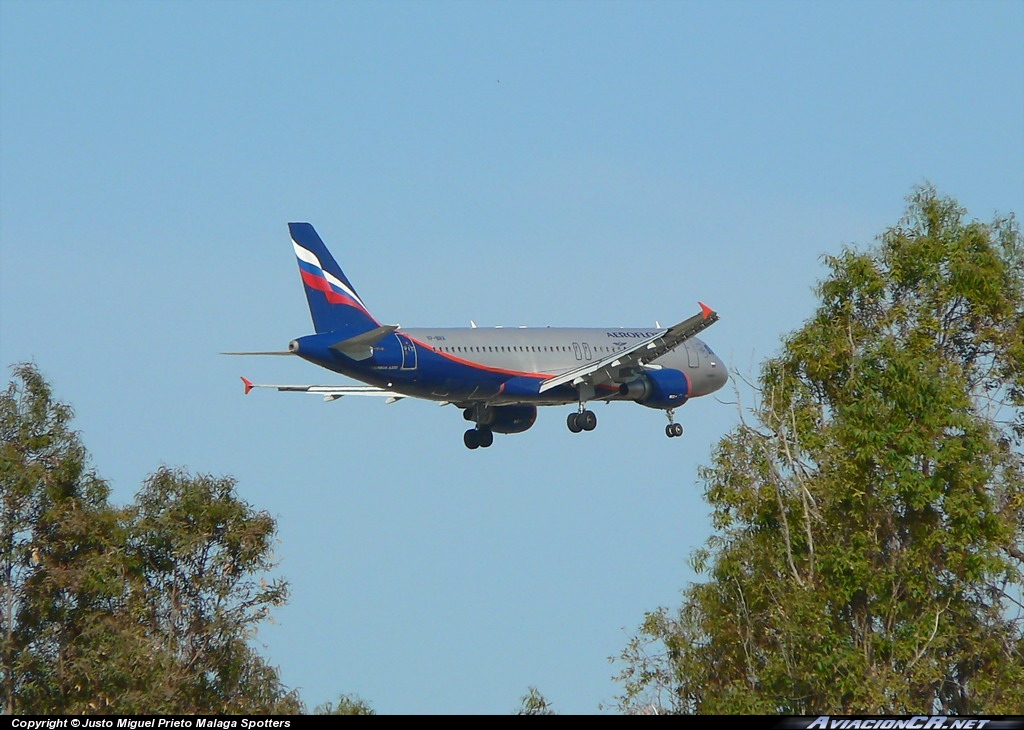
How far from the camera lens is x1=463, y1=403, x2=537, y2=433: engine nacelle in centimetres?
6253

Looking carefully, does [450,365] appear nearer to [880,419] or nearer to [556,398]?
[556,398]

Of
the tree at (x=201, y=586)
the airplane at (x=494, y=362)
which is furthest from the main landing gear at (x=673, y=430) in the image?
the tree at (x=201, y=586)

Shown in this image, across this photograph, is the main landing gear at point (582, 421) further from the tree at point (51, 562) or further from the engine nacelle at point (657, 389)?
the tree at point (51, 562)

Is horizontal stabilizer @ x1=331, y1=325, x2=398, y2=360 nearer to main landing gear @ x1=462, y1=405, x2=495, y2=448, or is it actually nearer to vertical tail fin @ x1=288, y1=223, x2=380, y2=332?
vertical tail fin @ x1=288, y1=223, x2=380, y2=332

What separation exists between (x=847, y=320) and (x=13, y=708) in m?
22.2

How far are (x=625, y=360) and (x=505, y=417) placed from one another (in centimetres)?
548

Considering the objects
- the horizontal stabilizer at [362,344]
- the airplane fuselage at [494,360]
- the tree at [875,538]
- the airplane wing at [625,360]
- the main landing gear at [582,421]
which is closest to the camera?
the tree at [875,538]

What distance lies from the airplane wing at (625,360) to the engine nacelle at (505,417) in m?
2.96

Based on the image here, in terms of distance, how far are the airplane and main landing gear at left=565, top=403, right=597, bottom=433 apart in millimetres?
33

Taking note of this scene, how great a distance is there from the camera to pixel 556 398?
198ft

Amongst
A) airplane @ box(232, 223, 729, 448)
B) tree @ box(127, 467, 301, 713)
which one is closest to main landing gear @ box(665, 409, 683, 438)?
airplane @ box(232, 223, 729, 448)

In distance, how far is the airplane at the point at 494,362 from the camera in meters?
54.5
